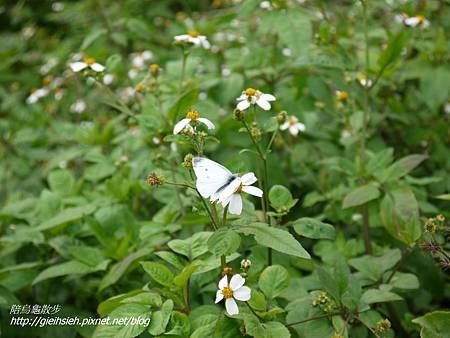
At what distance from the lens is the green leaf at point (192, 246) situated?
132 centimetres

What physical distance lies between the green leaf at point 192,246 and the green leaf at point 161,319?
0.46 ft

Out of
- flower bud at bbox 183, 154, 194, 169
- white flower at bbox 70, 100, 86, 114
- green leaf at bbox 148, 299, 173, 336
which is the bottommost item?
white flower at bbox 70, 100, 86, 114

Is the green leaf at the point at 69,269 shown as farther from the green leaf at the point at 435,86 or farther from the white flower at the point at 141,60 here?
the green leaf at the point at 435,86

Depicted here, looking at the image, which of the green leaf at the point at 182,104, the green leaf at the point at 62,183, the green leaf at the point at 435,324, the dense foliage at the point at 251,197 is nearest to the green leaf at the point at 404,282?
the dense foliage at the point at 251,197

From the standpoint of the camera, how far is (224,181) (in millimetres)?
1084

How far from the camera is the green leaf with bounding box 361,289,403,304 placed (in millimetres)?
1284

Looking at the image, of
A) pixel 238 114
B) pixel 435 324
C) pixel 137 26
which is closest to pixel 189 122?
pixel 238 114

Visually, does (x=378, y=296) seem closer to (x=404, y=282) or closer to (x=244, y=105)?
(x=404, y=282)

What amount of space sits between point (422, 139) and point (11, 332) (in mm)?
1637

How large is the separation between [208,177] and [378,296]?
1.81ft

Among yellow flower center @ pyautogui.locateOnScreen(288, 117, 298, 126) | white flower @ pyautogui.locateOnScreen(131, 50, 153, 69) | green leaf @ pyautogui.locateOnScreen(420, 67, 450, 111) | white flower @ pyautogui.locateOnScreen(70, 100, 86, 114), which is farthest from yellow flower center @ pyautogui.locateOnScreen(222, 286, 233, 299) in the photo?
white flower @ pyautogui.locateOnScreen(70, 100, 86, 114)

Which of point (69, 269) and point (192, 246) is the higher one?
point (192, 246)

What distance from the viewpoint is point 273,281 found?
49.5 inches

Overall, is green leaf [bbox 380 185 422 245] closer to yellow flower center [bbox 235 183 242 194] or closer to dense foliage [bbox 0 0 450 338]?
dense foliage [bbox 0 0 450 338]
